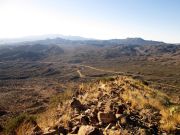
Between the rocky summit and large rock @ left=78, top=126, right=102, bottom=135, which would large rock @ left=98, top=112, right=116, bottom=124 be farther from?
large rock @ left=78, top=126, right=102, bottom=135

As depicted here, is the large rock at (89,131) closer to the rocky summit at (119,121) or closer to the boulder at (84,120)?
the rocky summit at (119,121)

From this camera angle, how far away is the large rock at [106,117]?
27.8 ft

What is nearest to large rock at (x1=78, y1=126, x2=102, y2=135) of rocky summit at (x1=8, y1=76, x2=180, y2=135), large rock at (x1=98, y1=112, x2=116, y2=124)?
rocky summit at (x1=8, y1=76, x2=180, y2=135)

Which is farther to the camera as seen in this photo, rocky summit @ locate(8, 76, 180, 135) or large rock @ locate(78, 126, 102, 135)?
rocky summit @ locate(8, 76, 180, 135)

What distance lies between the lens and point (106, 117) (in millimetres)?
8547

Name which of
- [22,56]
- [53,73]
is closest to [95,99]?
[53,73]

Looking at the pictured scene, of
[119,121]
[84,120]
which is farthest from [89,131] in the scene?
[84,120]

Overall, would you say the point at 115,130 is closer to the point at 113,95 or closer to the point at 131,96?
the point at 131,96

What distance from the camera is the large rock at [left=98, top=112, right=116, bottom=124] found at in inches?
333

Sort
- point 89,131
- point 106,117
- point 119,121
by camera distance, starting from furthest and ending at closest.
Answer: point 106,117 < point 119,121 < point 89,131

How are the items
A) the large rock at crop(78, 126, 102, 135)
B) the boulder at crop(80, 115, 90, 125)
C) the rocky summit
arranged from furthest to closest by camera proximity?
the boulder at crop(80, 115, 90, 125) < the rocky summit < the large rock at crop(78, 126, 102, 135)

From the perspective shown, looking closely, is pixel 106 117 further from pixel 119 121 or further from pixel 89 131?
pixel 89 131

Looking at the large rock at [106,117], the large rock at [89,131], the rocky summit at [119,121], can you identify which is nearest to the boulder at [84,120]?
the rocky summit at [119,121]

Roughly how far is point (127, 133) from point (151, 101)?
146 inches
